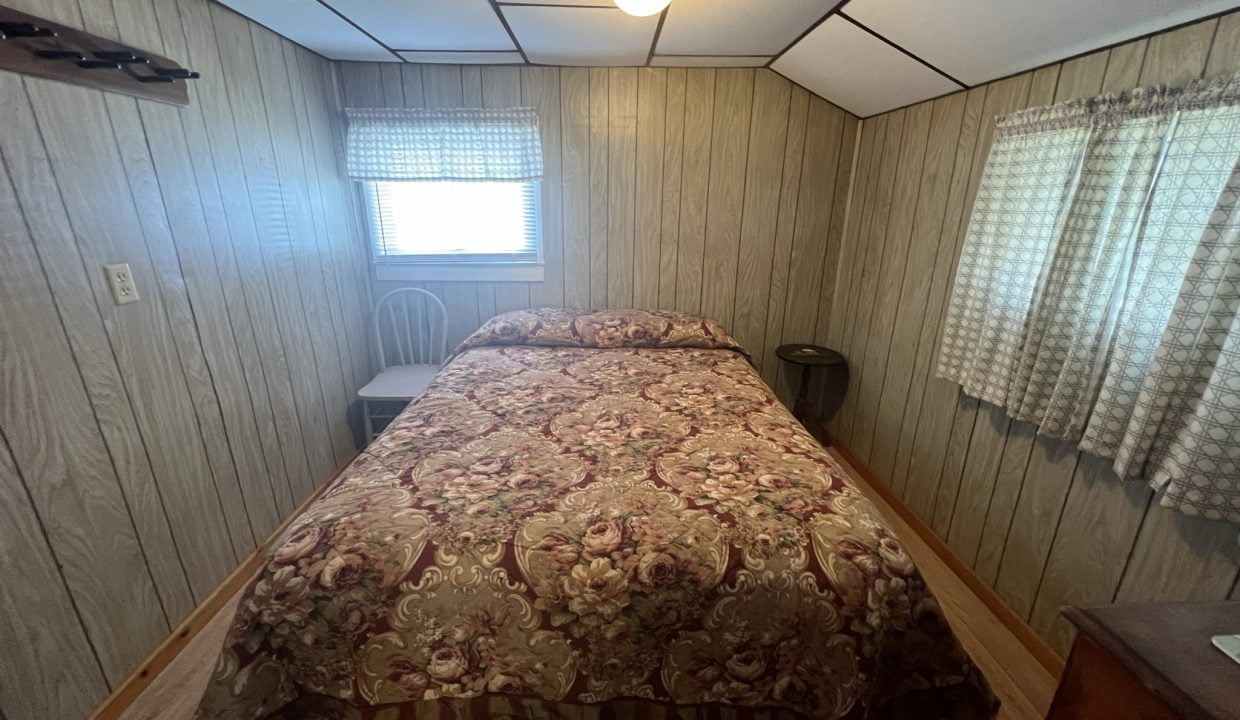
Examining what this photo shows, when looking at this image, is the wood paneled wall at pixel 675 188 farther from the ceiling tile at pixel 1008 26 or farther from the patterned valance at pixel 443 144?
the ceiling tile at pixel 1008 26

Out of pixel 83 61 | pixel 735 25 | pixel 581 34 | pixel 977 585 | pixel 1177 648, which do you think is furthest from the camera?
pixel 581 34

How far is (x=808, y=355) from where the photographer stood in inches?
108

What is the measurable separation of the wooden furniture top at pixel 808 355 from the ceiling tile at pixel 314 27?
2496 millimetres

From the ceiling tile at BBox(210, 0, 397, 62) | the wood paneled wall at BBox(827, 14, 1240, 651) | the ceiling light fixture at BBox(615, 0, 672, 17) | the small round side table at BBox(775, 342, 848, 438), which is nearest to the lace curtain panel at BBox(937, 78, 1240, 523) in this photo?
the wood paneled wall at BBox(827, 14, 1240, 651)

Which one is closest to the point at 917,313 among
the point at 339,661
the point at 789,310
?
the point at 789,310

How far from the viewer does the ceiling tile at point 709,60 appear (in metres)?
2.34

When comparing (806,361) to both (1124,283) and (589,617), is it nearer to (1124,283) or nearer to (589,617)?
(1124,283)

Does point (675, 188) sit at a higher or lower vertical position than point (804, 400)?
higher

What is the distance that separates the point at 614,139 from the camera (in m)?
2.63

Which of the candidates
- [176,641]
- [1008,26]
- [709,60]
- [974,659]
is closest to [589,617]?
[974,659]

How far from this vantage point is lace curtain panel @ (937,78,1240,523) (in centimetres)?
106

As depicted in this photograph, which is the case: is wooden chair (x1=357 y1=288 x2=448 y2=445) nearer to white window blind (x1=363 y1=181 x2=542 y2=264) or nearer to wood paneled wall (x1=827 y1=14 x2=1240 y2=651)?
white window blind (x1=363 y1=181 x2=542 y2=264)

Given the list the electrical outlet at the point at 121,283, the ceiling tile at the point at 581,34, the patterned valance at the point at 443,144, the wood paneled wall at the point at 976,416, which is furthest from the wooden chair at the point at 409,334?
the wood paneled wall at the point at 976,416

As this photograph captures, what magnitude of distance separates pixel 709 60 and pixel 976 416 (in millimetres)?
1971
